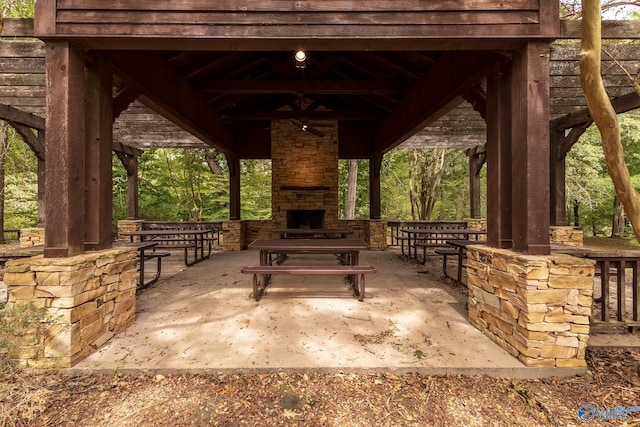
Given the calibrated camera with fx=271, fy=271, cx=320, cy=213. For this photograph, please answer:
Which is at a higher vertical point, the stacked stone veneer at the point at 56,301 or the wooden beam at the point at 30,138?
the wooden beam at the point at 30,138

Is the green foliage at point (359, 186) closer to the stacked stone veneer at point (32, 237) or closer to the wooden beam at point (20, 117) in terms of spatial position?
the stacked stone veneer at point (32, 237)

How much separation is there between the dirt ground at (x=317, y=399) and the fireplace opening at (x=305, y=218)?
575 cm

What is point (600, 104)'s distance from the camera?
76.4 inches

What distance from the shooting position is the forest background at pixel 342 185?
30.7ft

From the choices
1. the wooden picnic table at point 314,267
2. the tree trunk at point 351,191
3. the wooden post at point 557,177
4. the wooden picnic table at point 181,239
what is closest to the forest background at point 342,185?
the tree trunk at point 351,191

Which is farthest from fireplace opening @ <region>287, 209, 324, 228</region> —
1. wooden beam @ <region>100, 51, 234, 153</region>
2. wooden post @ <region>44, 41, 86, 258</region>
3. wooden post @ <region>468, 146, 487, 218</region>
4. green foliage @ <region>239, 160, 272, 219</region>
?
green foliage @ <region>239, 160, 272, 219</region>

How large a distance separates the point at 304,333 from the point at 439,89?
3636 millimetres

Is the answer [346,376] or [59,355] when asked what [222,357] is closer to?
[346,376]

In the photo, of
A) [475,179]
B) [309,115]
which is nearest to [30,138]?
[309,115]

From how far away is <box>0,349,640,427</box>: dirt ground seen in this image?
1641mm

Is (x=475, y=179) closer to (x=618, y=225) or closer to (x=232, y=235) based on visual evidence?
(x=232, y=235)

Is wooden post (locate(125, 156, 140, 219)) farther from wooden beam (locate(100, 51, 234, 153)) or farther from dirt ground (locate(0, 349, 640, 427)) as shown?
dirt ground (locate(0, 349, 640, 427))

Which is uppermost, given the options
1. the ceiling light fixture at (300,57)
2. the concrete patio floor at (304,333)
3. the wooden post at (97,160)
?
the ceiling light fixture at (300,57)

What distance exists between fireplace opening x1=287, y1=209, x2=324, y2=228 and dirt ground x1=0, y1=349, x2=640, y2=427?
576 cm
